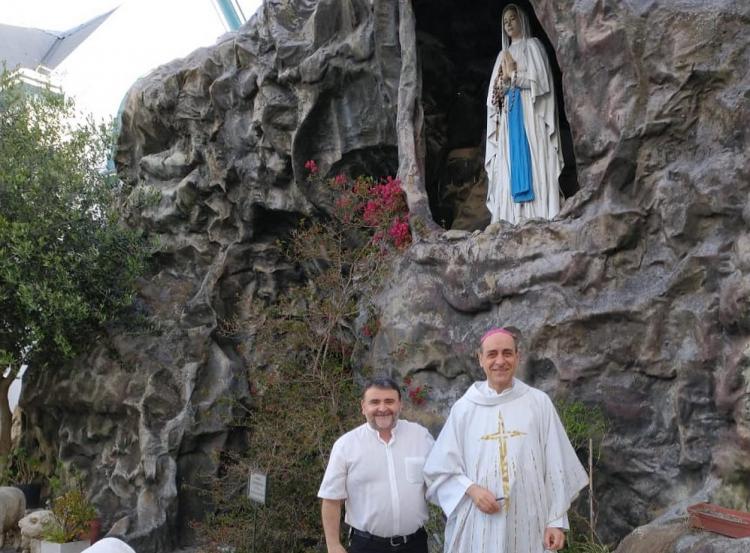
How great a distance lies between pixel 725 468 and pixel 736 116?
2293mm

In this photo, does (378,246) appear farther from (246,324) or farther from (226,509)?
(226,509)

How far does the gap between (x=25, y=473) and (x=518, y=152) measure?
809 centimetres

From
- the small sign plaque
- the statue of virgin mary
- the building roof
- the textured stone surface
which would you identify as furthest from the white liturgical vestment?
the building roof

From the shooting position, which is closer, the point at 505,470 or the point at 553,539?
the point at 553,539

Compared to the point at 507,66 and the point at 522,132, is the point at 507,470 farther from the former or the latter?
the point at 507,66

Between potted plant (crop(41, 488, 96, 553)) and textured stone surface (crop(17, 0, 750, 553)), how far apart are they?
0.34m

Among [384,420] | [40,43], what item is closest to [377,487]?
[384,420]

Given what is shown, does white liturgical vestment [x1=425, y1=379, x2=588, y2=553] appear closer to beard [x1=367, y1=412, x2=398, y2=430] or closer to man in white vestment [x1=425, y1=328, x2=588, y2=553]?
man in white vestment [x1=425, y1=328, x2=588, y2=553]

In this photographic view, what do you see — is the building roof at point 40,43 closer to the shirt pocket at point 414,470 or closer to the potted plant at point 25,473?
the potted plant at point 25,473

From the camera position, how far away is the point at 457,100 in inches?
382

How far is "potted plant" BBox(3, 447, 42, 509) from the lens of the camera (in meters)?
10.6

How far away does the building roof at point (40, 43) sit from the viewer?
1912 cm

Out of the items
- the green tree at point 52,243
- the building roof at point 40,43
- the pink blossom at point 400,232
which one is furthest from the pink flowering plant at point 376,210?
the building roof at point 40,43

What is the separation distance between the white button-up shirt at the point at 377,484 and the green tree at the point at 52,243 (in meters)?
6.54
